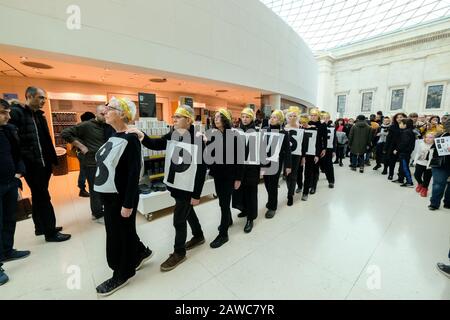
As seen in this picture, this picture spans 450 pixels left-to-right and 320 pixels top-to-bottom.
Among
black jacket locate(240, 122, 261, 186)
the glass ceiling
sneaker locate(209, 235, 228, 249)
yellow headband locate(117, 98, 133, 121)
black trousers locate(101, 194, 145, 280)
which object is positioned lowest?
sneaker locate(209, 235, 228, 249)

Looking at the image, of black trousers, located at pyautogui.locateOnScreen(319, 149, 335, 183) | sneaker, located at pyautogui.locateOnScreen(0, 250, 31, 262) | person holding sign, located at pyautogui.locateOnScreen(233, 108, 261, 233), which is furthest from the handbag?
black trousers, located at pyautogui.locateOnScreen(319, 149, 335, 183)

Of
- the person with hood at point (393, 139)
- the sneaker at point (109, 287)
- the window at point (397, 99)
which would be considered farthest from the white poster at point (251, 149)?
the window at point (397, 99)

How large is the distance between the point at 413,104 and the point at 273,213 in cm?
2174

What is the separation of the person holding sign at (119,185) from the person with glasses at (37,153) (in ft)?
4.20

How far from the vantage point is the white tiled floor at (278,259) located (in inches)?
69.8

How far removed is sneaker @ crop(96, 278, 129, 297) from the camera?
67.1 inches

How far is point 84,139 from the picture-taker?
305cm

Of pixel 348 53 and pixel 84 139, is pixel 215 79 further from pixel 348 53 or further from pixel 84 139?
pixel 348 53

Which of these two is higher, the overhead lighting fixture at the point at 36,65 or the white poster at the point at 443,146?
the overhead lighting fixture at the point at 36,65

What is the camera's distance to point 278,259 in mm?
2201

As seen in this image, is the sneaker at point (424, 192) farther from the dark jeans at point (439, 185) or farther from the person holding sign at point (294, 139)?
the person holding sign at point (294, 139)

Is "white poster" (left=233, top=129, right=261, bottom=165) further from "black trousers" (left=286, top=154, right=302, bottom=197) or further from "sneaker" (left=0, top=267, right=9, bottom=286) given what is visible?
"sneaker" (left=0, top=267, right=9, bottom=286)

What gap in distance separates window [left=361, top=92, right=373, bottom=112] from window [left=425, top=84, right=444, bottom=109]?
424 cm
